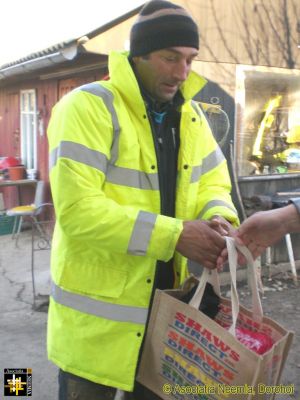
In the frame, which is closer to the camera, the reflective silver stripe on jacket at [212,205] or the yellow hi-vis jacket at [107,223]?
the yellow hi-vis jacket at [107,223]

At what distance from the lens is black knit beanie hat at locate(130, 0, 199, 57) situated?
1.79 m

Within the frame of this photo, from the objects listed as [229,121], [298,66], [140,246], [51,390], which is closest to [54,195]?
[140,246]

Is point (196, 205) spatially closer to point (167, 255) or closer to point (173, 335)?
point (167, 255)

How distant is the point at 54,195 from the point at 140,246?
13.8 inches

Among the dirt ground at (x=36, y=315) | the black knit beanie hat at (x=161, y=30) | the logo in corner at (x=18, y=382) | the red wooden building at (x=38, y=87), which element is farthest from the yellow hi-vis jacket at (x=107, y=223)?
the red wooden building at (x=38, y=87)

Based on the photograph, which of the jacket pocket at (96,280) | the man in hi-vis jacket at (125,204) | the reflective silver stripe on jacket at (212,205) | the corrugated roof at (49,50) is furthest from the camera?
the corrugated roof at (49,50)

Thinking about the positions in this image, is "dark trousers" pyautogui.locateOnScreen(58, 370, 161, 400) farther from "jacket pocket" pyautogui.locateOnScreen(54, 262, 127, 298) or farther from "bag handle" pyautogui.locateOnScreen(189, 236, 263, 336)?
"bag handle" pyautogui.locateOnScreen(189, 236, 263, 336)

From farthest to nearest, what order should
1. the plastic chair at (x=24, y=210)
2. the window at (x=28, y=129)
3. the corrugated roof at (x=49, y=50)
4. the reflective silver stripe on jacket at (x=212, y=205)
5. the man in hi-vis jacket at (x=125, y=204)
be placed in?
the window at (x=28, y=129) → the plastic chair at (x=24, y=210) → the corrugated roof at (x=49, y=50) → the reflective silver stripe on jacket at (x=212, y=205) → the man in hi-vis jacket at (x=125, y=204)

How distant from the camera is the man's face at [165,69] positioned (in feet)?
5.94

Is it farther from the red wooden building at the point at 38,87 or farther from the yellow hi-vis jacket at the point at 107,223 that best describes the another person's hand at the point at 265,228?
the red wooden building at the point at 38,87

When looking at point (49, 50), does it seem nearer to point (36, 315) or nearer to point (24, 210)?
point (24, 210)

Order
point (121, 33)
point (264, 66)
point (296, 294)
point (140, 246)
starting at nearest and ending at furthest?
point (140, 246) → point (121, 33) → point (296, 294) → point (264, 66)

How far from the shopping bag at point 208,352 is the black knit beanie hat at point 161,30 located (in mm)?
781

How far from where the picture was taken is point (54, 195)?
166 cm
